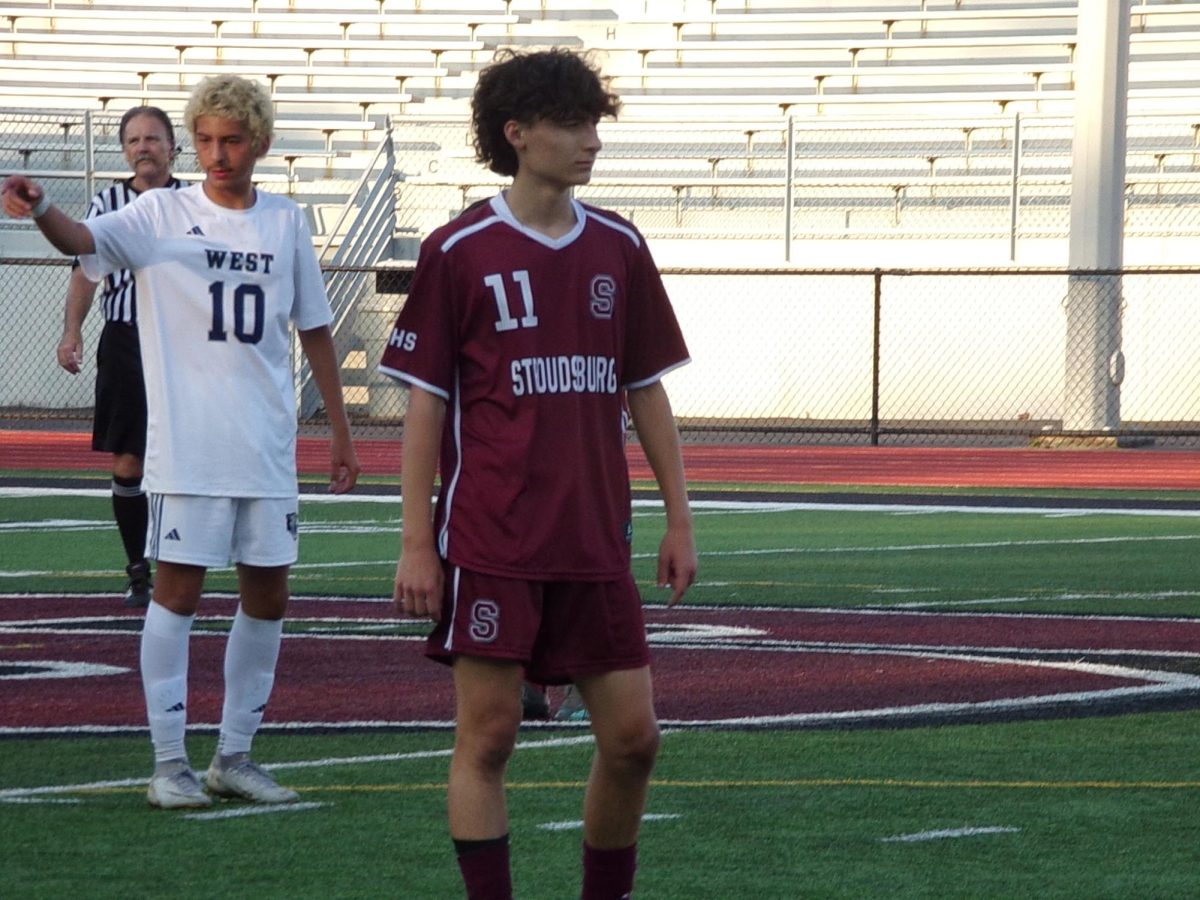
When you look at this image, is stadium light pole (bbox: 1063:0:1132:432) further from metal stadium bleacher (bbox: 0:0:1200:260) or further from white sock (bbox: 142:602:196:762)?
white sock (bbox: 142:602:196:762)

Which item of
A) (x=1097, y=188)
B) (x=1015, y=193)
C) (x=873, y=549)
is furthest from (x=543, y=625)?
(x=1015, y=193)

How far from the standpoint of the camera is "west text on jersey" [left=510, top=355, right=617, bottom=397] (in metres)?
3.73

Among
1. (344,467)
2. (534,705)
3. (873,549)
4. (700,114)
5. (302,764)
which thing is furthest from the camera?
(700,114)

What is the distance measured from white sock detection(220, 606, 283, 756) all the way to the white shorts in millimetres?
174

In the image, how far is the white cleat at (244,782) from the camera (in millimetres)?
5184

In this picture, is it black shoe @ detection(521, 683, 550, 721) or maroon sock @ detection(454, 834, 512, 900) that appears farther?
black shoe @ detection(521, 683, 550, 721)

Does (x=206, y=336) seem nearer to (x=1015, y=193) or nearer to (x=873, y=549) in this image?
(x=873, y=549)

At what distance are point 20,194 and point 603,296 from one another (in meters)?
1.53

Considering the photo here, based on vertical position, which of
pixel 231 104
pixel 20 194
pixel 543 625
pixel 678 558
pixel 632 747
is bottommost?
pixel 632 747

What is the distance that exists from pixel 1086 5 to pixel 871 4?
9.63m

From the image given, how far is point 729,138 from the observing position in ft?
88.4

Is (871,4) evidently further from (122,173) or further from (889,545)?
(889,545)

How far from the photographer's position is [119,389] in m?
8.45

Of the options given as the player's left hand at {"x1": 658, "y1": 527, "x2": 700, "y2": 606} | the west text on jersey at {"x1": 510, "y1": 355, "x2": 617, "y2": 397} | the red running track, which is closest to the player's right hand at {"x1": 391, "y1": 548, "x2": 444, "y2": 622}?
the west text on jersey at {"x1": 510, "y1": 355, "x2": 617, "y2": 397}
